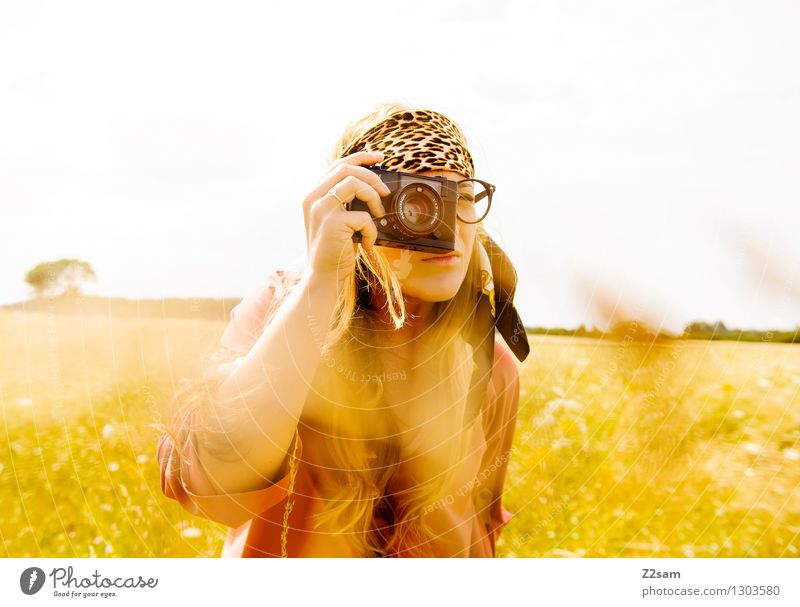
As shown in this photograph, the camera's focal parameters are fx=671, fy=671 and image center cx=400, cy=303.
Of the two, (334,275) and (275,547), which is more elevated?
(334,275)

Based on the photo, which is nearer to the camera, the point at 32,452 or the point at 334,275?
the point at 334,275

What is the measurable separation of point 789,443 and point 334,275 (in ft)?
3.43

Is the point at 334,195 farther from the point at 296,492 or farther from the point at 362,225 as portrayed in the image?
the point at 296,492

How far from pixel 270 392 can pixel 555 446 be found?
743mm

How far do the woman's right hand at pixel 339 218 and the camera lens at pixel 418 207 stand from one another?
0.11ft

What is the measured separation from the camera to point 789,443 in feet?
4.27

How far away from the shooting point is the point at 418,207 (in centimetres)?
82

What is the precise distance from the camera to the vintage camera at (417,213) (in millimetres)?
810

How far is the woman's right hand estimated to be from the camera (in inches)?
29.0
